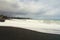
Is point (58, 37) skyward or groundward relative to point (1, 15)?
groundward

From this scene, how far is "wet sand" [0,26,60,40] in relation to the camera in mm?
1055

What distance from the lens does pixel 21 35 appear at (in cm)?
107

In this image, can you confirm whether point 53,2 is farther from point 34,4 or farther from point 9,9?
point 9,9

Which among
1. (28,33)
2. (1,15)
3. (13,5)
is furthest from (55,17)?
(1,15)

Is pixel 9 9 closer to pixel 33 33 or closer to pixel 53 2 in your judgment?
pixel 33 33

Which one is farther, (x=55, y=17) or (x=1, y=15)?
(x=1, y=15)

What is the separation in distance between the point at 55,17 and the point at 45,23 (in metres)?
0.12

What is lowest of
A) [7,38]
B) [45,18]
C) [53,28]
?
[7,38]

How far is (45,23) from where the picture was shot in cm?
103

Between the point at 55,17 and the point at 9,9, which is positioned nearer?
the point at 55,17

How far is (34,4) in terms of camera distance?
1.05 meters

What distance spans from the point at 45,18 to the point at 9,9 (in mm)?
408

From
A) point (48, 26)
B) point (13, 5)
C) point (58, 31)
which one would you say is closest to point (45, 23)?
point (48, 26)

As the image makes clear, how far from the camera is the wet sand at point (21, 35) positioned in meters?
1.05
